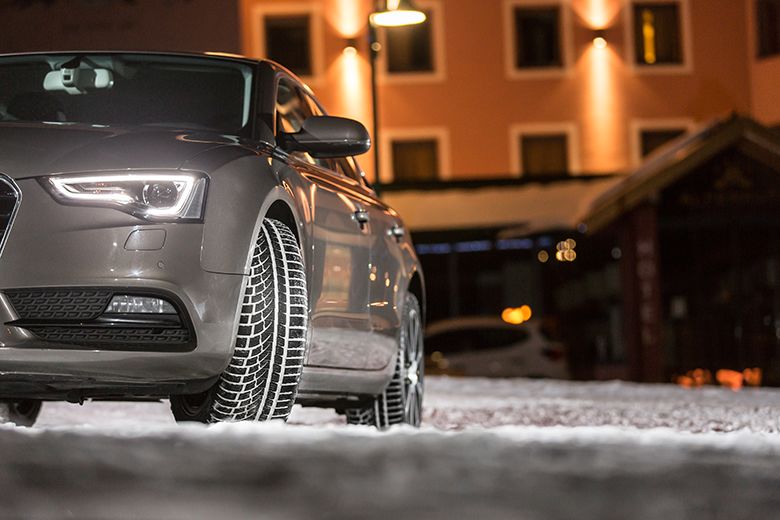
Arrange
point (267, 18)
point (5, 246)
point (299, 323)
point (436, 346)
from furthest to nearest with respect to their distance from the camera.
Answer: point (267, 18), point (436, 346), point (299, 323), point (5, 246)

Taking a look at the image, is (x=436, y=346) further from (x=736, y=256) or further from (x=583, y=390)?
(x=583, y=390)

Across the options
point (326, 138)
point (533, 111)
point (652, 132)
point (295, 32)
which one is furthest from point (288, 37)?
point (326, 138)

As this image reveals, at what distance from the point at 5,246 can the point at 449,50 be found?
28.0 m

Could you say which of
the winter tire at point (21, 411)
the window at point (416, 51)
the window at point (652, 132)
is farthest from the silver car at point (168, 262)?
the window at point (652, 132)

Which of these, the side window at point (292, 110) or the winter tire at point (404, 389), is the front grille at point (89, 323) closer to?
the side window at point (292, 110)

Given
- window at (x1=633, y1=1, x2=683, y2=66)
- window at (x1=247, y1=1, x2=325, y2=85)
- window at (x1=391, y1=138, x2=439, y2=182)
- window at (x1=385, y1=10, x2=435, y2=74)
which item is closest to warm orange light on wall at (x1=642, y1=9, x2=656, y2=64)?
window at (x1=633, y1=1, x2=683, y2=66)

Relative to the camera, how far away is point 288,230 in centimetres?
652

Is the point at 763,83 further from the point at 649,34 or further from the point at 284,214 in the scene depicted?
the point at 284,214

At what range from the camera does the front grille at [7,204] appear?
5887 mm

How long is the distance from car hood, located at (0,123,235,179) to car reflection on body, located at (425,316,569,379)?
69.8 feet

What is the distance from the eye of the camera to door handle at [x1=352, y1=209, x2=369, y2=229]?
301 inches

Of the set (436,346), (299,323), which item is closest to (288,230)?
(299,323)

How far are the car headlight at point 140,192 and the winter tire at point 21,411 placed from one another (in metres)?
2.32

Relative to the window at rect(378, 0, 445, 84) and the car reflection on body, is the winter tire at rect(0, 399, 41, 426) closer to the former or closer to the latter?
the car reflection on body
